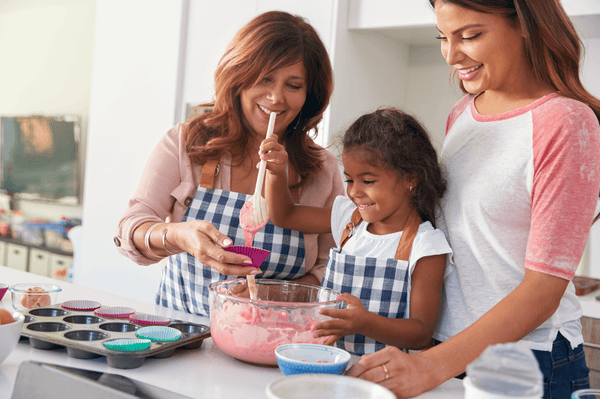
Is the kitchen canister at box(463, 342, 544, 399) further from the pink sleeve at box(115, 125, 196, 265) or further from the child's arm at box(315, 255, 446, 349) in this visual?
the pink sleeve at box(115, 125, 196, 265)

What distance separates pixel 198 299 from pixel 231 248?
0.42 metres

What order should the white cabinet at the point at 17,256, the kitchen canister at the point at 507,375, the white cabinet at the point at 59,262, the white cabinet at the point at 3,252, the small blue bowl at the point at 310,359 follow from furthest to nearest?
1. the white cabinet at the point at 3,252
2. the white cabinet at the point at 17,256
3. the white cabinet at the point at 59,262
4. the small blue bowl at the point at 310,359
5. the kitchen canister at the point at 507,375

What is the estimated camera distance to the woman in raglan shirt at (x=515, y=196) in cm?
84

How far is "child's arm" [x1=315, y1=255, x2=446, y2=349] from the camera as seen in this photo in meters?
0.89

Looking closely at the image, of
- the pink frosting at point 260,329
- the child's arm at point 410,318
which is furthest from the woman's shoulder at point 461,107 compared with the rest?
the pink frosting at point 260,329

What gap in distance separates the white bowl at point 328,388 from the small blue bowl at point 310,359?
155 mm

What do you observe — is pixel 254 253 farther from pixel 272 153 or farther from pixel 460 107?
pixel 460 107

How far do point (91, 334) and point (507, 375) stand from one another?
0.68 meters

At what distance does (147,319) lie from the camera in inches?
39.1

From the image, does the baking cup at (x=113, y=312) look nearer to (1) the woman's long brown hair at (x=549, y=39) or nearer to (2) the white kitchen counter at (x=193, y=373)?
(2) the white kitchen counter at (x=193, y=373)

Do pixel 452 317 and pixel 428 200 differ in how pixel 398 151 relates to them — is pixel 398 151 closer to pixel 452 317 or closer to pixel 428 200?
pixel 428 200

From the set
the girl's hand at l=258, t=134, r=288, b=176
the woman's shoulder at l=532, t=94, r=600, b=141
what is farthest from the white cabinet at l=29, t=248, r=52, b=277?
the woman's shoulder at l=532, t=94, r=600, b=141

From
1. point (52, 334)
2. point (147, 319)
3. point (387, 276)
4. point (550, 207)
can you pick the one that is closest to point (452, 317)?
point (387, 276)

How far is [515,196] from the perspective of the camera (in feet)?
3.10
